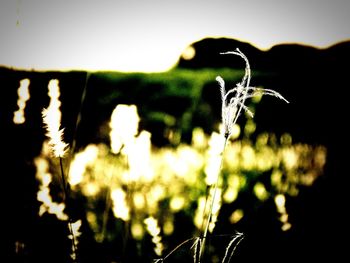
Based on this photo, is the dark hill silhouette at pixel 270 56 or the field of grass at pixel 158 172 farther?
the dark hill silhouette at pixel 270 56

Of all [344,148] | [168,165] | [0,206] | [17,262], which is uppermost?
[344,148]

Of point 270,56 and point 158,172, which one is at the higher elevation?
point 270,56

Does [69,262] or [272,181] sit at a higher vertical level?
[272,181]

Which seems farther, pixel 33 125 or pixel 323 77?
pixel 33 125

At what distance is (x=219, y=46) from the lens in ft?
12.4

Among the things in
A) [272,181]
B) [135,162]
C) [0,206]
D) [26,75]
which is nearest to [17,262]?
[0,206]

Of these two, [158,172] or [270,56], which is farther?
[270,56]

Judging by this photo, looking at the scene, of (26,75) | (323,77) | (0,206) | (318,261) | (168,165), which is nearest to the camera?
(318,261)

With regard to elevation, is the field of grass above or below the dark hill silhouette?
below

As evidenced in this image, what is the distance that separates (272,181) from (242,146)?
0.49 m

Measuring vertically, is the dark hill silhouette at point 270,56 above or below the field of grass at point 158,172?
above

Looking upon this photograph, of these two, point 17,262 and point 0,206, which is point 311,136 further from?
point 0,206

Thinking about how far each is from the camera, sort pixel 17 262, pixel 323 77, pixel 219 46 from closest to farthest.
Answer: pixel 17 262, pixel 323 77, pixel 219 46

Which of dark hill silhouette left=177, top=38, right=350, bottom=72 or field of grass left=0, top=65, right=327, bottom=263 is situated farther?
dark hill silhouette left=177, top=38, right=350, bottom=72
